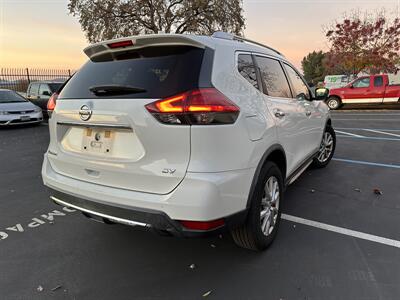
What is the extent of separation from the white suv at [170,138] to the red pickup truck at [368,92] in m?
16.5

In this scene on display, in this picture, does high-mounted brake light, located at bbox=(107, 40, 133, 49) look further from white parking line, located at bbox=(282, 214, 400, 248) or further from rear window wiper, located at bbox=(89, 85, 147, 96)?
white parking line, located at bbox=(282, 214, 400, 248)

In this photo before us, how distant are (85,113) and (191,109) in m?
0.87

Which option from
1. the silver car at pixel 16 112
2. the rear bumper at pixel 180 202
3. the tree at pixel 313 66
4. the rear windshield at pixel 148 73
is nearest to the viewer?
the rear bumper at pixel 180 202

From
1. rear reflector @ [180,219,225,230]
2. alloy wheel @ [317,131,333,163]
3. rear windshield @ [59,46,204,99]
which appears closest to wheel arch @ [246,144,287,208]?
rear reflector @ [180,219,225,230]

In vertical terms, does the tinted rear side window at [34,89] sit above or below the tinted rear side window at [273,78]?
below

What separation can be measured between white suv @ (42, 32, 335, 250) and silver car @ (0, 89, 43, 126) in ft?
29.8

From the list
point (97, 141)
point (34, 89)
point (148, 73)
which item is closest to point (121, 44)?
point (148, 73)

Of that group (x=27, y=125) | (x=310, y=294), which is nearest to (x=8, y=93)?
(x=27, y=125)

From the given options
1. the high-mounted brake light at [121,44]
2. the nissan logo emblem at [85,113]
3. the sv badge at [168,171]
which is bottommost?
the sv badge at [168,171]

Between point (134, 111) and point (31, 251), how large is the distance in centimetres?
182

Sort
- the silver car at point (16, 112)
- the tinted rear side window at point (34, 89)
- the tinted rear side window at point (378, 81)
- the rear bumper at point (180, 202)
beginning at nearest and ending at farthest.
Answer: the rear bumper at point (180, 202), the silver car at point (16, 112), the tinted rear side window at point (34, 89), the tinted rear side window at point (378, 81)

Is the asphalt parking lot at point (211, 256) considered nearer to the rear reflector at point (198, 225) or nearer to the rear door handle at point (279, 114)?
the rear reflector at point (198, 225)

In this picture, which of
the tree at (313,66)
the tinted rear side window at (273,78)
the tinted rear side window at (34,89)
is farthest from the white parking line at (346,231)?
the tree at (313,66)

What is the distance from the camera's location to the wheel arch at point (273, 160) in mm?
2564
